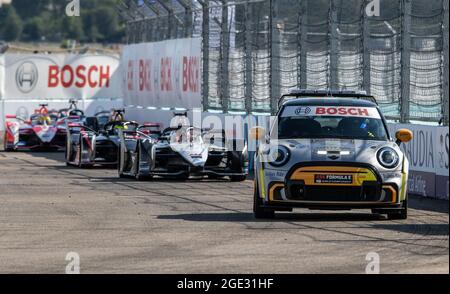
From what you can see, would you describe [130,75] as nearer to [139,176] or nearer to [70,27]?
[139,176]

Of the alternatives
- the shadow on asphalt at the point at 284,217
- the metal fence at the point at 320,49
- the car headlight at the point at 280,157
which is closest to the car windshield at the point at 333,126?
the car headlight at the point at 280,157

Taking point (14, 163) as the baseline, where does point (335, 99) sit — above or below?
above

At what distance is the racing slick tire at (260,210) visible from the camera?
14.4 m

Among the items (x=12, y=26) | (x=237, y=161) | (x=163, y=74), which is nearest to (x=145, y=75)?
(x=163, y=74)

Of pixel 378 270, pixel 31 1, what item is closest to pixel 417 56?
pixel 378 270

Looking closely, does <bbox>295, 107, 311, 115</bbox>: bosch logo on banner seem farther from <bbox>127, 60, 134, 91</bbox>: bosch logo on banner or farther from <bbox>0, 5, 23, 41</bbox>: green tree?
<bbox>0, 5, 23, 41</bbox>: green tree

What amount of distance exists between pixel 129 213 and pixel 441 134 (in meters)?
4.96

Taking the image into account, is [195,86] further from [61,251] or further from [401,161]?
[61,251]

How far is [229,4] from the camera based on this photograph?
28984 mm

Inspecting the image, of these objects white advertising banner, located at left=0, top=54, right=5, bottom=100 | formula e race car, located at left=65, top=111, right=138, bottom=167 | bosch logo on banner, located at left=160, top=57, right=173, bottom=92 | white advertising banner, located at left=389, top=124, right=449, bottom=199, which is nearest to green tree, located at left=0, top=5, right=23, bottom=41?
white advertising banner, located at left=0, top=54, right=5, bottom=100

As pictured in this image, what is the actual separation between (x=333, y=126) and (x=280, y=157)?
154 centimetres

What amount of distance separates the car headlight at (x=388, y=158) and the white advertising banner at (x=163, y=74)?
17.5m

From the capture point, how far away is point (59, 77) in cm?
4897

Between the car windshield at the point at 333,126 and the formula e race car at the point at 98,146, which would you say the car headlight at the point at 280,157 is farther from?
the formula e race car at the point at 98,146
